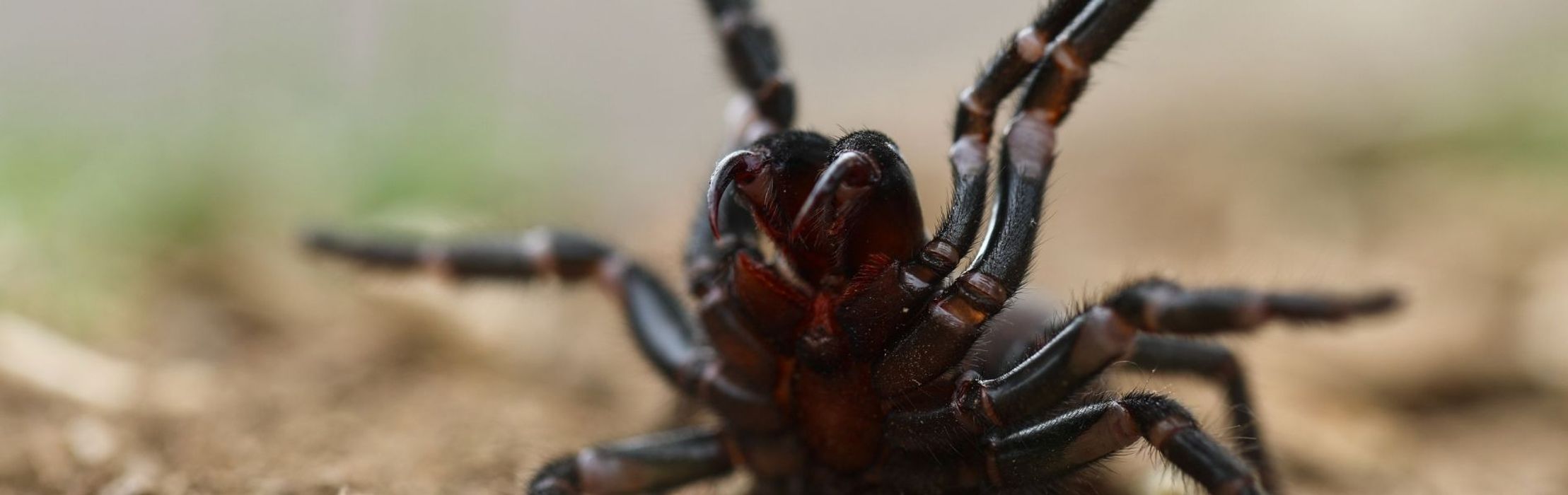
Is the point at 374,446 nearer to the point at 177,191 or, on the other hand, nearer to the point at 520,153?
the point at 177,191

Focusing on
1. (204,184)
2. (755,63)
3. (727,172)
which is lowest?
(727,172)

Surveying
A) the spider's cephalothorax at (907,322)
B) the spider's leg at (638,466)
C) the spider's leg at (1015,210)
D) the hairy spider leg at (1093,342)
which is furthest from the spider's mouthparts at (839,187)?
the spider's leg at (638,466)

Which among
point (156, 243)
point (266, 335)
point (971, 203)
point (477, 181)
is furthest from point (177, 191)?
point (971, 203)

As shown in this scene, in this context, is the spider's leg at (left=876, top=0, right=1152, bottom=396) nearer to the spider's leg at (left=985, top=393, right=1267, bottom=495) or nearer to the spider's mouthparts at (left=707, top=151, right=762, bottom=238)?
the spider's leg at (left=985, top=393, right=1267, bottom=495)

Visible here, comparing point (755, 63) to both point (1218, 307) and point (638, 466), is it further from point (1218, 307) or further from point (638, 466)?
point (1218, 307)

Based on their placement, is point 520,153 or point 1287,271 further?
point 520,153

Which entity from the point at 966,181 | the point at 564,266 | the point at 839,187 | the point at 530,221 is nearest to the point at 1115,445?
the point at 966,181

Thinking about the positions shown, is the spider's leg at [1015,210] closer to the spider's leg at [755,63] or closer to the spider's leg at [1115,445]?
the spider's leg at [1115,445]
